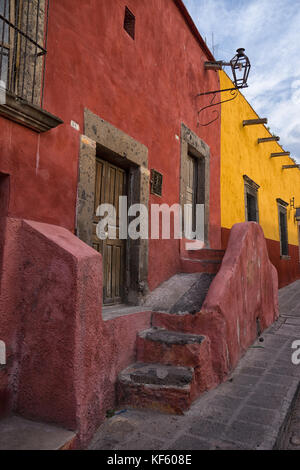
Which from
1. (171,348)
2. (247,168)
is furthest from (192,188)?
(171,348)

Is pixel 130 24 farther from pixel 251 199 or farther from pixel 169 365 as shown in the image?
pixel 251 199

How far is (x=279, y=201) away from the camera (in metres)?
13.0

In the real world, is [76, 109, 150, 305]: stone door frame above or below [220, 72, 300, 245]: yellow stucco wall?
below

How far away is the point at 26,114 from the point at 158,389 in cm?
258

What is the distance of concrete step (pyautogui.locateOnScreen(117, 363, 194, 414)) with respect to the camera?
297 centimetres

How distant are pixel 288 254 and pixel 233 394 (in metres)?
11.4

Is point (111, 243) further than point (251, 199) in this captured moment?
No

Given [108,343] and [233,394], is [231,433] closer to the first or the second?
[233,394]

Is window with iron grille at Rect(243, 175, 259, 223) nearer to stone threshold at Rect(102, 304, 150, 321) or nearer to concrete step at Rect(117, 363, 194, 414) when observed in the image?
stone threshold at Rect(102, 304, 150, 321)

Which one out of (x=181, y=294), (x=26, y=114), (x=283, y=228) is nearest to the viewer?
(x=26, y=114)

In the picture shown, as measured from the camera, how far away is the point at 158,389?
3.02m

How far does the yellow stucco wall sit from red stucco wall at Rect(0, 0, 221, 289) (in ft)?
5.61

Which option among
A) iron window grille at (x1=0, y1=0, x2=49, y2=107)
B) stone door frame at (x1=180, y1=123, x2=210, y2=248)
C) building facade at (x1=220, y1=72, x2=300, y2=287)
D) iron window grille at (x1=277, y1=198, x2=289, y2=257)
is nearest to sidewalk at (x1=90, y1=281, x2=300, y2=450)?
iron window grille at (x1=0, y1=0, x2=49, y2=107)

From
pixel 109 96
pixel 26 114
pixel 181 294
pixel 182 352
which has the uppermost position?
pixel 109 96
